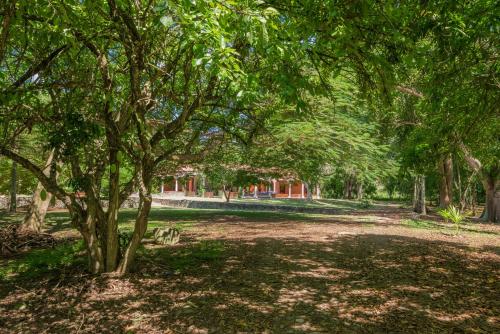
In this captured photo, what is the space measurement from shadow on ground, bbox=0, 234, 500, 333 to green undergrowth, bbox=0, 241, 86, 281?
2.90ft

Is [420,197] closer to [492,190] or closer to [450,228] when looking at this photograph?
[492,190]

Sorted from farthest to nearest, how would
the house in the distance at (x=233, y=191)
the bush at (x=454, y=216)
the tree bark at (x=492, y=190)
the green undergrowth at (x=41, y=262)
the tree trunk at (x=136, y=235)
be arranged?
Result: 1. the house in the distance at (x=233, y=191)
2. the tree bark at (x=492, y=190)
3. the bush at (x=454, y=216)
4. the green undergrowth at (x=41, y=262)
5. the tree trunk at (x=136, y=235)

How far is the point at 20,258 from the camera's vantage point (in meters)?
9.81

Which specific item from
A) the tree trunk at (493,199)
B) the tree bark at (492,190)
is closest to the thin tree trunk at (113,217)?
the tree bark at (492,190)

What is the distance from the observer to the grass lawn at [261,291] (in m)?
5.19

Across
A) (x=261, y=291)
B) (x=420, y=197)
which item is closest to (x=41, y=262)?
(x=261, y=291)

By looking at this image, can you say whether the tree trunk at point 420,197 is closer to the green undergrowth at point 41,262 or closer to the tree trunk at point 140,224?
the green undergrowth at point 41,262

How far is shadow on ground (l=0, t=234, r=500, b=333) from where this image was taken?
16.9 feet

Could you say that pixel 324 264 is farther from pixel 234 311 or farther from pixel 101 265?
pixel 101 265

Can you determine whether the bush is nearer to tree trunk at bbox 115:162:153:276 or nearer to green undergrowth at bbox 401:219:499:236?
green undergrowth at bbox 401:219:499:236

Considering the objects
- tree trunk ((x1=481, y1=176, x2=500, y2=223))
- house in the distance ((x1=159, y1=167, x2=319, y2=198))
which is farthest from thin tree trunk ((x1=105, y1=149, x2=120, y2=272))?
house in the distance ((x1=159, y1=167, x2=319, y2=198))

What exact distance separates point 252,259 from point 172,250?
2.51 m

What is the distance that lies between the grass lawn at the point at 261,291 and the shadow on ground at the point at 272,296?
0.02 m

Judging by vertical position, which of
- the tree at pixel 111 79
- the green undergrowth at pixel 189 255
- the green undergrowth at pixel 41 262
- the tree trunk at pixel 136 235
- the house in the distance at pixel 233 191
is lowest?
the green undergrowth at pixel 41 262
